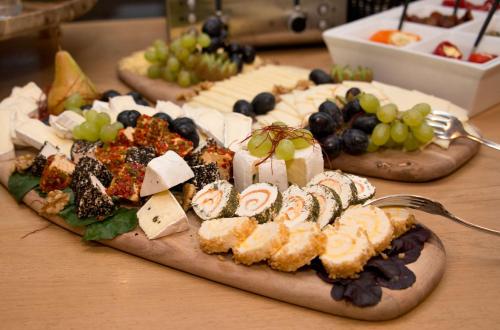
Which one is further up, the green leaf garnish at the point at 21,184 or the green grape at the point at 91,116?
the green grape at the point at 91,116

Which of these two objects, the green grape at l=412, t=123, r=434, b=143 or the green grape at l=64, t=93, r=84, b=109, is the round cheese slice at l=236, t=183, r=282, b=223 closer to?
the green grape at l=412, t=123, r=434, b=143

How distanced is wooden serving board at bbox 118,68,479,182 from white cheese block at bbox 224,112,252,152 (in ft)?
0.81

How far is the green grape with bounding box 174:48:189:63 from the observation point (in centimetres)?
209

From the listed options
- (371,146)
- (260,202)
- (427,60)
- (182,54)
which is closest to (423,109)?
(371,146)

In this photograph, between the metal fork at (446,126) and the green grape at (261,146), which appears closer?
the green grape at (261,146)

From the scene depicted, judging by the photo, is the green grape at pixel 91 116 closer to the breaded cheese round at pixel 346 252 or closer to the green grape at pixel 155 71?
the green grape at pixel 155 71

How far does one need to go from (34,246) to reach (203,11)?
57.2 inches

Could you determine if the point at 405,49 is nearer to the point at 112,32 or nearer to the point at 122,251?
the point at 122,251

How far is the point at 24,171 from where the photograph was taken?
1489 millimetres

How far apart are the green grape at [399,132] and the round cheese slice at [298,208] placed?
0.43 metres

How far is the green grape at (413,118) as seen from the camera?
1.50m

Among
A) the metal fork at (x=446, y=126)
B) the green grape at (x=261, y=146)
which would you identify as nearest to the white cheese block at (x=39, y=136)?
the green grape at (x=261, y=146)

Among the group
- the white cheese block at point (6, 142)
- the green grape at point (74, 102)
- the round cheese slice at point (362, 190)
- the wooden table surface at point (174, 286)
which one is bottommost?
the wooden table surface at point (174, 286)

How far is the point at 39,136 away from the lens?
1608mm
